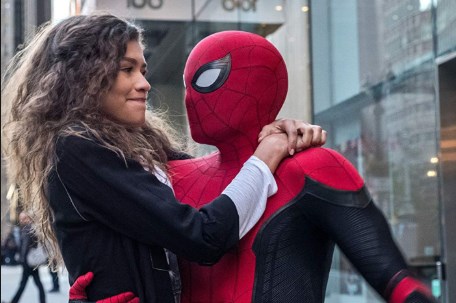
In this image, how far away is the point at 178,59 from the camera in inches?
273

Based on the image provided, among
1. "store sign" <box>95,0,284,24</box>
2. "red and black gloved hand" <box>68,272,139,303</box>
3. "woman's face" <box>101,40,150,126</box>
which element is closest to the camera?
"red and black gloved hand" <box>68,272,139,303</box>

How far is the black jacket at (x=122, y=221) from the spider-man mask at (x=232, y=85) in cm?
22

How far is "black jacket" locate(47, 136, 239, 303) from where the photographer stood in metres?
1.95

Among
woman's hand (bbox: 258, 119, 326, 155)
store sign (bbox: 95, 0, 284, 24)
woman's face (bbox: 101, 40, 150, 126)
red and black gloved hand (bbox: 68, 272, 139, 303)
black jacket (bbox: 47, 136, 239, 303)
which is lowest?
red and black gloved hand (bbox: 68, 272, 139, 303)

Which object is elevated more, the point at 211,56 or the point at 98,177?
the point at 211,56

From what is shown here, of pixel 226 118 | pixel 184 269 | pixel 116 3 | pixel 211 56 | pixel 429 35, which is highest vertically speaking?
pixel 116 3

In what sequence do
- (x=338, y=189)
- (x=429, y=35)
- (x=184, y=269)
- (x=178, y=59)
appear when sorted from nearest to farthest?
(x=338, y=189)
(x=184, y=269)
(x=429, y=35)
(x=178, y=59)

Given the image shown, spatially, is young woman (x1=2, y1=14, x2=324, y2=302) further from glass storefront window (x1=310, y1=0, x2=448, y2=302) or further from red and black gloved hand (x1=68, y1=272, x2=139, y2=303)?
glass storefront window (x1=310, y1=0, x2=448, y2=302)

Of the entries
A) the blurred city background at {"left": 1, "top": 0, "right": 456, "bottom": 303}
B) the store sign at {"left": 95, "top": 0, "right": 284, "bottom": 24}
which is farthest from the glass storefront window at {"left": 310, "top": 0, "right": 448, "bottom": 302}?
the store sign at {"left": 95, "top": 0, "right": 284, "bottom": 24}

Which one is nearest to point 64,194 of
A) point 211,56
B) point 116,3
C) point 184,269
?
point 184,269

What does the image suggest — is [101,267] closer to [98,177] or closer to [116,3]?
[98,177]

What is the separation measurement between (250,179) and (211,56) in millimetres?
328

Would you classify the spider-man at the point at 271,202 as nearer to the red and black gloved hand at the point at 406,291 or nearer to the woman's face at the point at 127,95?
the red and black gloved hand at the point at 406,291

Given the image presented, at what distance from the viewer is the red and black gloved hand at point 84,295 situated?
1.98 m
